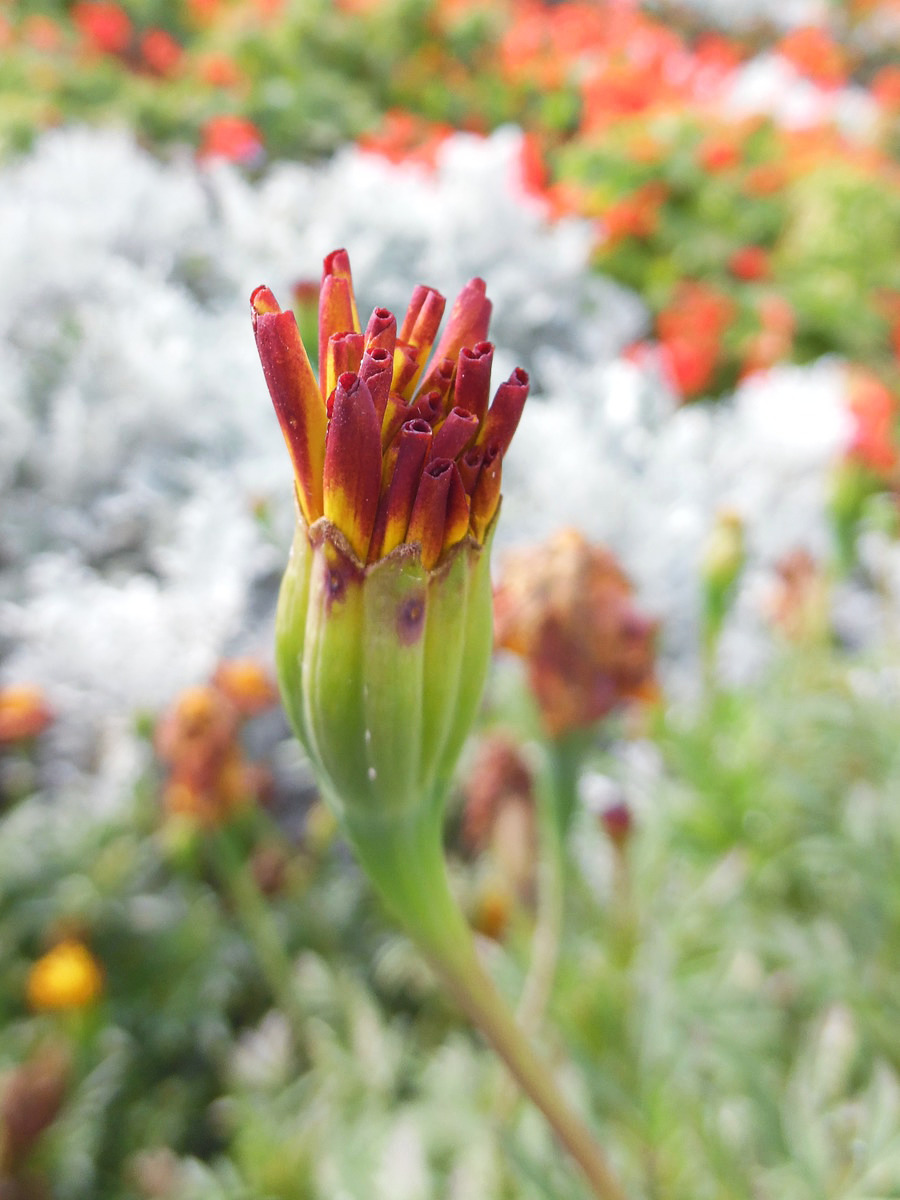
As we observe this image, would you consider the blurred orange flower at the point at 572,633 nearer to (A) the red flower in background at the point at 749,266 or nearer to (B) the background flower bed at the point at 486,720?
(B) the background flower bed at the point at 486,720

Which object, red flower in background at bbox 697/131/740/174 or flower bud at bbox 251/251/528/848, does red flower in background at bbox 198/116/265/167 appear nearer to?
red flower in background at bbox 697/131/740/174

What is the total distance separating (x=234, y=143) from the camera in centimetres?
208

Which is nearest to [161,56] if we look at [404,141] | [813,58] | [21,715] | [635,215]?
[404,141]

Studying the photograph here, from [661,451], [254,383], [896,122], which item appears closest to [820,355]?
[661,451]

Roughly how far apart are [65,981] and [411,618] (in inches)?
29.9

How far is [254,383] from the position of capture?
144 centimetres

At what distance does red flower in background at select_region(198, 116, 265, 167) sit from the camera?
6.85 feet

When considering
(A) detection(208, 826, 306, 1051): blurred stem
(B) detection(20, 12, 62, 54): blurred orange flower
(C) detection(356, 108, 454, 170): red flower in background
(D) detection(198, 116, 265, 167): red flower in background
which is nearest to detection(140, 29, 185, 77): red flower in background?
(B) detection(20, 12, 62, 54): blurred orange flower

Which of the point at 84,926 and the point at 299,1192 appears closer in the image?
the point at 299,1192

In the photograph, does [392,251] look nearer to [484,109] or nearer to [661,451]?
[661,451]

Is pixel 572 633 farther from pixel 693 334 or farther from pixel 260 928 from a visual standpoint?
pixel 693 334

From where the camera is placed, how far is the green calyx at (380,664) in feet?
0.82

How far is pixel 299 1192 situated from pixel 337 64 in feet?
10.7

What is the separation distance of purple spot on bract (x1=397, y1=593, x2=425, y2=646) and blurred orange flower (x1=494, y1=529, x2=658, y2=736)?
0.97ft
